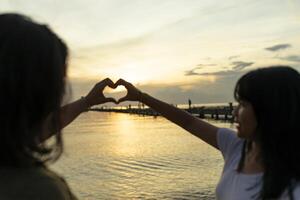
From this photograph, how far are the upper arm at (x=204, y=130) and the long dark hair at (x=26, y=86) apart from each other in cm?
167

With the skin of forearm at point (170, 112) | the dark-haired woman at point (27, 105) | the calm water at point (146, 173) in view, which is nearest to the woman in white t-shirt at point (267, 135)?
the skin of forearm at point (170, 112)

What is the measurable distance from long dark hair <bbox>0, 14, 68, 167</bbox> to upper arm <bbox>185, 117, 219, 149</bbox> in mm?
1672

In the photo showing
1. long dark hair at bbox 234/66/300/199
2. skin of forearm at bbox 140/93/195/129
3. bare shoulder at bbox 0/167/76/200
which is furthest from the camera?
skin of forearm at bbox 140/93/195/129

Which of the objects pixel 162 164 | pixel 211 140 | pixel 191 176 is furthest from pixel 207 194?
pixel 211 140

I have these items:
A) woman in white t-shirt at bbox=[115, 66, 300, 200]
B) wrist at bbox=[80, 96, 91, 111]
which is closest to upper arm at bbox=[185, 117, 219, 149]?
woman in white t-shirt at bbox=[115, 66, 300, 200]

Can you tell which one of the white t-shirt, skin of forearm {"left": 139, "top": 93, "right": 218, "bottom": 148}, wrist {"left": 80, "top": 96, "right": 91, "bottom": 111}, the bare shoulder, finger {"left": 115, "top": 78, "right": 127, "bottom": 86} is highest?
finger {"left": 115, "top": 78, "right": 127, "bottom": 86}

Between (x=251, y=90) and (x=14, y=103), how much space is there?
1.44m

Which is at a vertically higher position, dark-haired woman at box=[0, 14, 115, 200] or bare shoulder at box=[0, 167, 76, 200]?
dark-haired woman at box=[0, 14, 115, 200]

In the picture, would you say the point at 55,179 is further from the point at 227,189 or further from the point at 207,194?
the point at 207,194

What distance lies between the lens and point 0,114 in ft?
4.79

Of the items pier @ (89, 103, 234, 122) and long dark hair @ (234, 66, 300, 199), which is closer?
long dark hair @ (234, 66, 300, 199)

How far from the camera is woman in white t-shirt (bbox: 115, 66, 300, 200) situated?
2465 mm

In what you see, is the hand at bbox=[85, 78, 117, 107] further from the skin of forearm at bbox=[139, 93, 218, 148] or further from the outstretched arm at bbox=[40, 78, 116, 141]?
the skin of forearm at bbox=[139, 93, 218, 148]

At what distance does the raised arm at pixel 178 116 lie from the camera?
10.2ft
